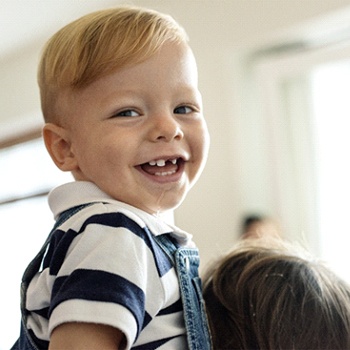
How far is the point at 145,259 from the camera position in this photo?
74cm

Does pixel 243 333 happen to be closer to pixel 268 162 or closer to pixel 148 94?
pixel 148 94

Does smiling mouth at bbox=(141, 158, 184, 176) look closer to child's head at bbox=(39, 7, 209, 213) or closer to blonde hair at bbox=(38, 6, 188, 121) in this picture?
child's head at bbox=(39, 7, 209, 213)

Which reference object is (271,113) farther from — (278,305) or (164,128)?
(164,128)

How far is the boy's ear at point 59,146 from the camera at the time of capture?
0.87 m

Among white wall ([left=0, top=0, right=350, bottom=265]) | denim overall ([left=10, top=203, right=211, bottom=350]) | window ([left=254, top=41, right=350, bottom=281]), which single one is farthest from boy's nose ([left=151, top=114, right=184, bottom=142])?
white wall ([left=0, top=0, right=350, bottom=265])

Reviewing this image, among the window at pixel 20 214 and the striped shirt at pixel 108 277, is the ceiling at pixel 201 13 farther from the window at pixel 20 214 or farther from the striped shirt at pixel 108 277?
the striped shirt at pixel 108 277

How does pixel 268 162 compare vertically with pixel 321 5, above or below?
below

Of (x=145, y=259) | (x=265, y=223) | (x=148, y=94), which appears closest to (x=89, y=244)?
(x=145, y=259)

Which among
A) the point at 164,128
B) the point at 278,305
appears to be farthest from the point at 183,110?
the point at 278,305

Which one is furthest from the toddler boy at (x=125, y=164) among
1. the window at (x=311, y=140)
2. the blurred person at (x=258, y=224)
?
the window at (x=311, y=140)

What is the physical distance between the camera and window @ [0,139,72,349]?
471cm

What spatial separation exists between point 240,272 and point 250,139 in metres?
2.83

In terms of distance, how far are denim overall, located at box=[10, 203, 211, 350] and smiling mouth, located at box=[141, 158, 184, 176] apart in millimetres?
75

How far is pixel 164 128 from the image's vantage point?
0.82 metres
